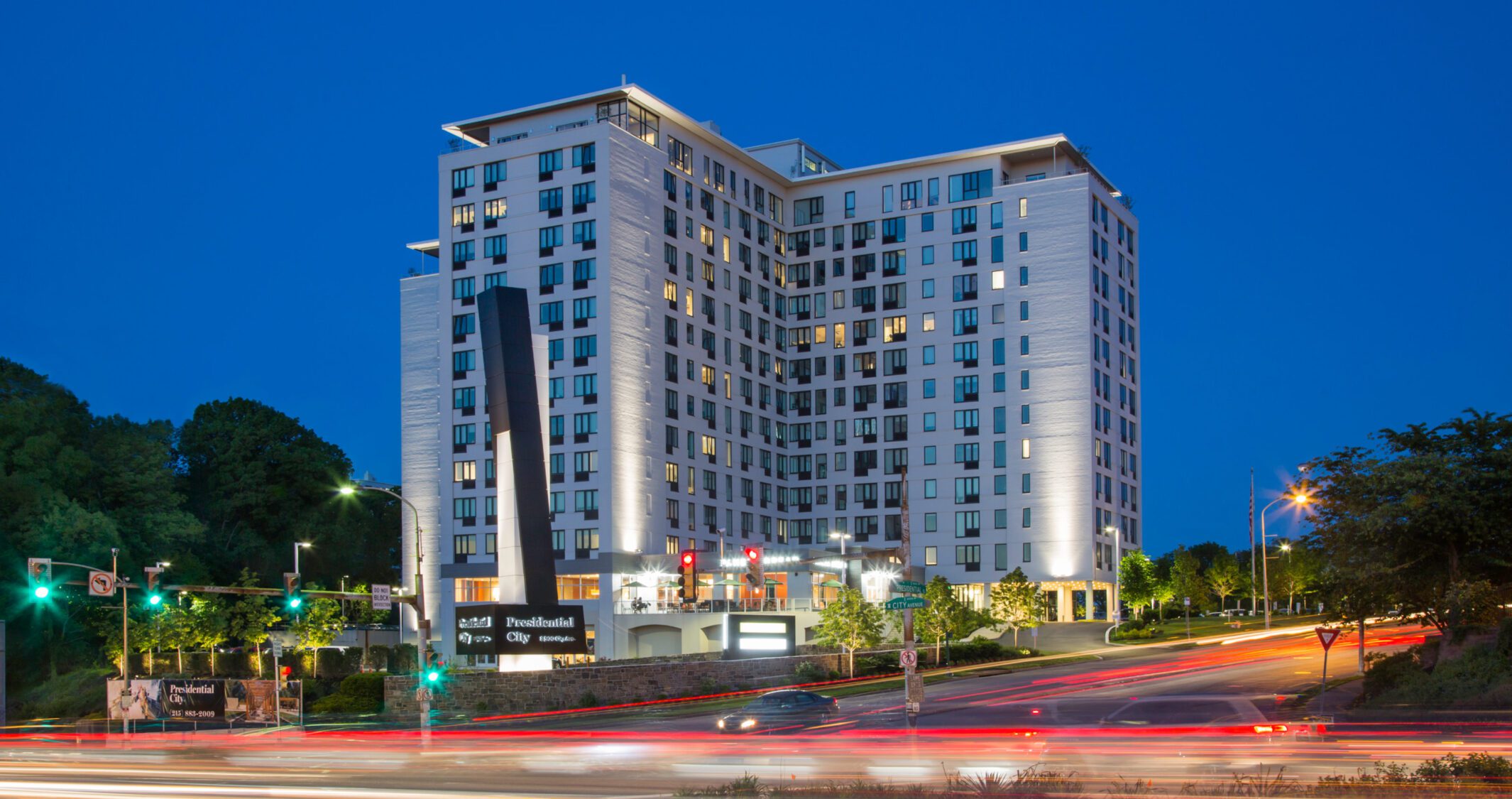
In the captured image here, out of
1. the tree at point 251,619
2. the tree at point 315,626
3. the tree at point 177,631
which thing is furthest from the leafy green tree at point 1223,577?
the tree at point 177,631

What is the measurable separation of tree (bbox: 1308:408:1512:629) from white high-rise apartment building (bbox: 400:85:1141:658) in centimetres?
4800

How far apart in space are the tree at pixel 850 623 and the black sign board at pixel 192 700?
29.8 m

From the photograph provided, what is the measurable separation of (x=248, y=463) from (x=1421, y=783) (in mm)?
111098

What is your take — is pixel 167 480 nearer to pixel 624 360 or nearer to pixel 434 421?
pixel 434 421

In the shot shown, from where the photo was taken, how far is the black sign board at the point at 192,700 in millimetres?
56812

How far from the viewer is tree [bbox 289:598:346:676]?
9061 cm

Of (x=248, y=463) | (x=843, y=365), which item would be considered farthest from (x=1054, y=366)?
(x=248, y=463)

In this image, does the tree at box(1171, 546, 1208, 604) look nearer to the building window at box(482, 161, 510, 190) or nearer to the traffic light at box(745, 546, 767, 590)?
the building window at box(482, 161, 510, 190)

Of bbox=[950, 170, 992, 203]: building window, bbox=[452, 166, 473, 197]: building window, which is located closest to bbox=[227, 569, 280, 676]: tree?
bbox=[452, 166, 473, 197]: building window

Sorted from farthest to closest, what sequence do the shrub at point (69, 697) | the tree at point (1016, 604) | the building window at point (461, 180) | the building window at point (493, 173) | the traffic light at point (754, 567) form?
the building window at point (461, 180) < the building window at point (493, 173) < the tree at point (1016, 604) < the shrub at point (69, 697) < the traffic light at point (754, 567)

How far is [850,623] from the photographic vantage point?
72812 millimetres

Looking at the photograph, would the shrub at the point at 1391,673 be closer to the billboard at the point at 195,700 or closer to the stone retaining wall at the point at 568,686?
the stone retaining wall at the point at 568,686

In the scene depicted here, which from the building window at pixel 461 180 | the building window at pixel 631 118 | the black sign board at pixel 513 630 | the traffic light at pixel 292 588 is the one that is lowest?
the black sign board at pixel 513 630

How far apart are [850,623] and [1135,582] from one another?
42.4 meters
